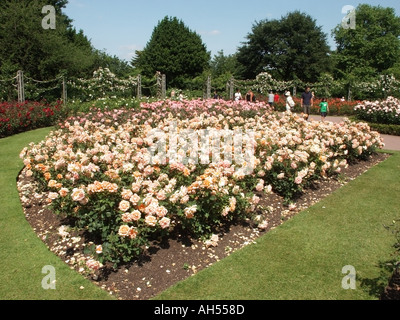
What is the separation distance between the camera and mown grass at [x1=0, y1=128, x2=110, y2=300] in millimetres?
3281

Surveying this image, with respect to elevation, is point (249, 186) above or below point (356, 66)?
below

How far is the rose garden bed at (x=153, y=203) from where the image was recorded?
11.9ft

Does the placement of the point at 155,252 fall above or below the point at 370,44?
below

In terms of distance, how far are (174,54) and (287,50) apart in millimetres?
12529

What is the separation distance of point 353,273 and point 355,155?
4.99 m

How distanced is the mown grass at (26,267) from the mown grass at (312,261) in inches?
35.5

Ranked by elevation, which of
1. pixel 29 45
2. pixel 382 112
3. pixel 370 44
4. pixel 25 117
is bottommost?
pixel 25 117

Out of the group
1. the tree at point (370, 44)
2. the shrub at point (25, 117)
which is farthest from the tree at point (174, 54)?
the shrub at point (25, 117)

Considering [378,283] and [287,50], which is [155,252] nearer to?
[378,283]

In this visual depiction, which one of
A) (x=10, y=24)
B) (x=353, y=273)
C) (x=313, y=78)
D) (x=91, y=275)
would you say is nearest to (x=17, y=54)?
(x=10, y=24)

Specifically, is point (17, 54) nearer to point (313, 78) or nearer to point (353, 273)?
point (353, 273)

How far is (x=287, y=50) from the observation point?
37906mm

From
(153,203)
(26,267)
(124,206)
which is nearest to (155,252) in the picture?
(153,203)

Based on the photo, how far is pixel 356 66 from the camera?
44.8m
